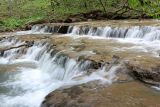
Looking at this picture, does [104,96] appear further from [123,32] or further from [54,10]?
[54,10]

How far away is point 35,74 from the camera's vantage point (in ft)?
40.8

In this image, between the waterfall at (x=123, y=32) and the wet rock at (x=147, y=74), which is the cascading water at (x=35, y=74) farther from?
the waterfall at (x=123, y=32)

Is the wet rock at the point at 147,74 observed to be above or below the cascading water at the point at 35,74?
above

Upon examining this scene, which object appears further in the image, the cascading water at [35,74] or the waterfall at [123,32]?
the waterfall at [123,32]

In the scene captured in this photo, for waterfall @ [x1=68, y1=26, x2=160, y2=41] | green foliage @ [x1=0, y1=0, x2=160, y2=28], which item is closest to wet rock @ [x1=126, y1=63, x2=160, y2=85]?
waterfall @ [x1=68, y1=26, x2=160, y2=41]

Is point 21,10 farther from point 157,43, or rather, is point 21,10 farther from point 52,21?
point 157,43

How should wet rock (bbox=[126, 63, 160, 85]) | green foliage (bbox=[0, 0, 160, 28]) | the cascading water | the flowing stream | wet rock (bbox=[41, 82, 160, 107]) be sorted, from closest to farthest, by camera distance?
wet rock (bbox=[41, 82, 160, 107]) → wet rock (bbox=[126, 63, 160, 85]) → the cascading water → the flowing stream → green foliage (bbox=[0, 0, 160, 28])

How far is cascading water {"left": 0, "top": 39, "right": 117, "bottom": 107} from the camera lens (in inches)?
376

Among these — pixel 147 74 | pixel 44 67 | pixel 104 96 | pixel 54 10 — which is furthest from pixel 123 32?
pixel 54 10

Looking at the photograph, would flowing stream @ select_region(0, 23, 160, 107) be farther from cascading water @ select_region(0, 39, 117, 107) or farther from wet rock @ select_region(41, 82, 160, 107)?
wet rock @ select_region(41, 82, 160, 107)

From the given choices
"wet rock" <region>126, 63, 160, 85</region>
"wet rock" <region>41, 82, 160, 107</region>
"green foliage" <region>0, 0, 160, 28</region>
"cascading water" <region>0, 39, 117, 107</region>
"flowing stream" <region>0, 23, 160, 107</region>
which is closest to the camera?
"wet rock" <region>41, 82, 160, 107</region>

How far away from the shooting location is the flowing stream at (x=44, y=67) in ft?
31.7

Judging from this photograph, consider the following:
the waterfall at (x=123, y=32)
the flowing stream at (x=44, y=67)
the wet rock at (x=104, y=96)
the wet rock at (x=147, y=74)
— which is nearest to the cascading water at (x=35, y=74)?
the flowing stream at (x=44, y=67)

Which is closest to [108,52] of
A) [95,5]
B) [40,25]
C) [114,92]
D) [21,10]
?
[114,92]
